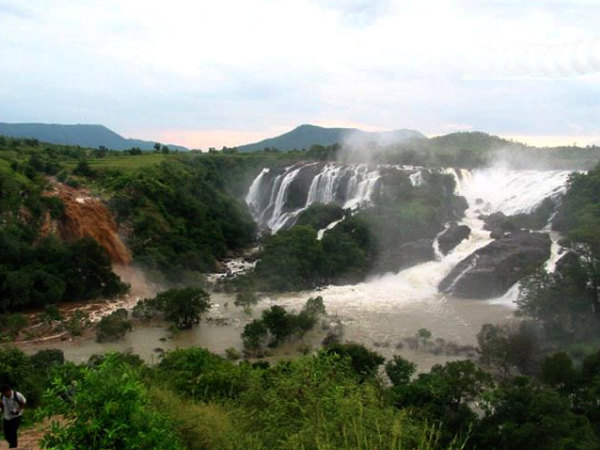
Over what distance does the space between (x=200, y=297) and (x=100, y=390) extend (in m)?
15.6

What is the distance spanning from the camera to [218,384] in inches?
413

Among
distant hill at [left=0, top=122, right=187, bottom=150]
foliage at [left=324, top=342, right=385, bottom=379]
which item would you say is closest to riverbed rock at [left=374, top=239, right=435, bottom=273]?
foliage at [left=324, top=342, right=385, bottom=379]

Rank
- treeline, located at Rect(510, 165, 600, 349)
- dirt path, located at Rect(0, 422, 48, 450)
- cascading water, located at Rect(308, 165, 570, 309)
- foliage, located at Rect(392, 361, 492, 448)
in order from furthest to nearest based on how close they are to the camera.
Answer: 1. cascading water, located at Rect(308, 165, 570, 309)
2. treeline, located at Rect(510, 165, 600, 349)
3. foliage, located at Rect(392, 361, 492, 448)
4. dirt path, located at Rect(0, 422, 48, 450)

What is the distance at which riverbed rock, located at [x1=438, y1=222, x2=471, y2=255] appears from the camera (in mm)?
27766

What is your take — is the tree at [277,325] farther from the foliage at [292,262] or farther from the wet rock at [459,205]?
the wet rock at [459,205]

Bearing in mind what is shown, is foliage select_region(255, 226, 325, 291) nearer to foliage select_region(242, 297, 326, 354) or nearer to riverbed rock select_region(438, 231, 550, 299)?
riverbed rock select_region(438, 231, 550, 299)

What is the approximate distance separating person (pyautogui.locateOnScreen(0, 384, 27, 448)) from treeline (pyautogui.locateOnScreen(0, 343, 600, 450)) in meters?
0.30

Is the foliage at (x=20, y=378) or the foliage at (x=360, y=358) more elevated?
the foliage at (x=20, y=378)

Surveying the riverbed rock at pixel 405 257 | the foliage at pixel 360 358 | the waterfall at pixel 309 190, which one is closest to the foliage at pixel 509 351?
the foliage at pixel 360 358

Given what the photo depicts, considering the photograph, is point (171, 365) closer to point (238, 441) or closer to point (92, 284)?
point (238, 441)

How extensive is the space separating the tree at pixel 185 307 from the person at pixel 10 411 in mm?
13122

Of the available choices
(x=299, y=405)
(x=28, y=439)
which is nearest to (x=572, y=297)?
(x=299, y=405)

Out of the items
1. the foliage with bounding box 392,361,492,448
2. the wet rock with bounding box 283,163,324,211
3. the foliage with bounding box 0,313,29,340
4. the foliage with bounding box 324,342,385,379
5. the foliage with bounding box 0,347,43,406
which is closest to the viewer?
the foliage with bounding box 0,347,43,406

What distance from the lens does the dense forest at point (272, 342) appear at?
573 cm
